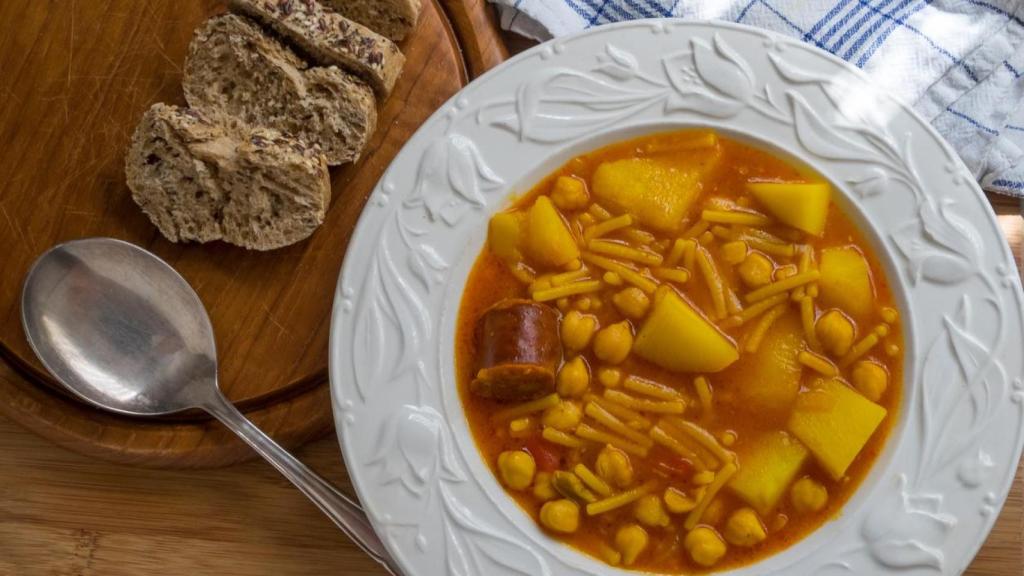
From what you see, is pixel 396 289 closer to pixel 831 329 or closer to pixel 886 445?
pixel 831 329

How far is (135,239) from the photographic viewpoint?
3.98 m

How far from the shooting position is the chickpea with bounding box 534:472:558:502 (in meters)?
3.50

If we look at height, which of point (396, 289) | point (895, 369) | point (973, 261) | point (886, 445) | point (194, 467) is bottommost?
point (194, 467)

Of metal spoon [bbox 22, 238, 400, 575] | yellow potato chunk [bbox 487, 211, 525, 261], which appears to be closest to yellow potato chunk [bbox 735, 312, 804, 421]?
yellow potato chunk [bbox 487, 211, 525, 261]

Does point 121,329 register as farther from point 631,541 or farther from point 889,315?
point 889,315

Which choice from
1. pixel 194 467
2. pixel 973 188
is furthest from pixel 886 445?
pixel 194 467

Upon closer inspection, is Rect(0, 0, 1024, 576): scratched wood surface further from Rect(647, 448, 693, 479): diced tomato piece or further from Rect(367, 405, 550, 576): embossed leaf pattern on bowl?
Rect(647, 448, 693, 479): diced tomato piece

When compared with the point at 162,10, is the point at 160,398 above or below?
below

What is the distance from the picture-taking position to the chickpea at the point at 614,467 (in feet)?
11.3

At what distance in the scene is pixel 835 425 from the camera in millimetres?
3400

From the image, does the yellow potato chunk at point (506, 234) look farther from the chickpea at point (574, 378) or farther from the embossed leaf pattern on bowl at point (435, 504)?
the embossed leaf pattern on bowl at point (435, 504)

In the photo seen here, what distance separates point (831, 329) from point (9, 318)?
132 inches

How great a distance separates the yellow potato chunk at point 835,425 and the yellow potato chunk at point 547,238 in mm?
1018

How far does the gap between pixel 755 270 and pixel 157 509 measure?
2.69 meters
